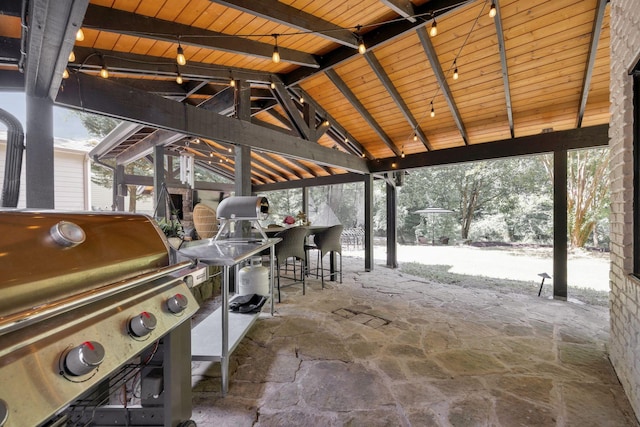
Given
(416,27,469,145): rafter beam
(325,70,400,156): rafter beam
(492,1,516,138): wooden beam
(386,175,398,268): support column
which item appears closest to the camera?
(492,1,516,138): wooden beam

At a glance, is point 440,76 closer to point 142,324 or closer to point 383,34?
point 383,34

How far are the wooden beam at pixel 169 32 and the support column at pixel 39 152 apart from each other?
28.5 inches

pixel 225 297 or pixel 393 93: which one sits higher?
pixel 393 93

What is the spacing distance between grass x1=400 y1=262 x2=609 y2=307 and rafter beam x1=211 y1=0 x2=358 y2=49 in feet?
13.7

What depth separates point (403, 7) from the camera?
2.42 m

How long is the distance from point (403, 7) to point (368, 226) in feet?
13.6

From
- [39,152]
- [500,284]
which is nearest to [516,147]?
[500,284]

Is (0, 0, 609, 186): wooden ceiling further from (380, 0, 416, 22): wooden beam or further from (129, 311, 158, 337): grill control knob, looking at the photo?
(129, 311, 158, 337): grill control knob

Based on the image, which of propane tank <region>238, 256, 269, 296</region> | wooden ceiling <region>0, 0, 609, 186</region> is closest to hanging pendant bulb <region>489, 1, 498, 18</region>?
wooden ceiling <region>0, 0, 609, 186</region>

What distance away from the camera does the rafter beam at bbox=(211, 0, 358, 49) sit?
2160 mm

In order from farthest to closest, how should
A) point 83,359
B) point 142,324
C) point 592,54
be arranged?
point 592,54
point 142,324
point 83,359

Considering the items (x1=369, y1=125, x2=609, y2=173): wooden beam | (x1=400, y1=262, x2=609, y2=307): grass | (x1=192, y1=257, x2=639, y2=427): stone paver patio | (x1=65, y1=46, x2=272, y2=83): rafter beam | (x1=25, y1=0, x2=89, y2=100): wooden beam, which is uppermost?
(x1=65, y1=46, x2=272, y2=83): rafter beam

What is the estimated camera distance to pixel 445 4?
2447 millimetres

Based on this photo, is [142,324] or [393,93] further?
[393,93]
